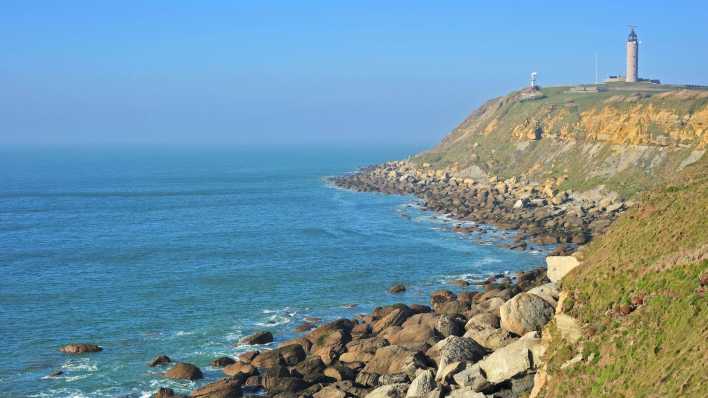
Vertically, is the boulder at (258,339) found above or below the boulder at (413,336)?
below

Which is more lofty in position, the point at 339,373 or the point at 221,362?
the point at 339,373

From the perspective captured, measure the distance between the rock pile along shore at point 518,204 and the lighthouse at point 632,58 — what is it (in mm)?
51310

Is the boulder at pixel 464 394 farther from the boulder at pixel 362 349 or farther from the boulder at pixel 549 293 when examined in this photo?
the boulder at pixel 362 349

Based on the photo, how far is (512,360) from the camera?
32094 millimetres

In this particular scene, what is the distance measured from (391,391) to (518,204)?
228 ft

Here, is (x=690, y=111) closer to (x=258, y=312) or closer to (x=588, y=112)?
(x=588, y=112)

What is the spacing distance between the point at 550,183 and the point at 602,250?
73777mm

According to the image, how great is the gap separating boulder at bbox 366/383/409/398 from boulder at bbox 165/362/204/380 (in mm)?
10705

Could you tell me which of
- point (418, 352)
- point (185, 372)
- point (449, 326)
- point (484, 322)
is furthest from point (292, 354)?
point (484, 322)

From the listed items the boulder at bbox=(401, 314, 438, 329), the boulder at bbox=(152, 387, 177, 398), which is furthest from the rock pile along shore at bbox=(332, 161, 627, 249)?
the boulder at bbox=(152, 387, 177, 398)

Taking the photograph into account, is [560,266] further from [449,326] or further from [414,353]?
[414,353]

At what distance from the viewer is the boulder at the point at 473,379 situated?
103 ft

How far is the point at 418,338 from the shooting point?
136 ft

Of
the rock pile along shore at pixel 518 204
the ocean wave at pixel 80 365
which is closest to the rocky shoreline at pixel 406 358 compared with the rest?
the ocean wave at pixel 80 365
